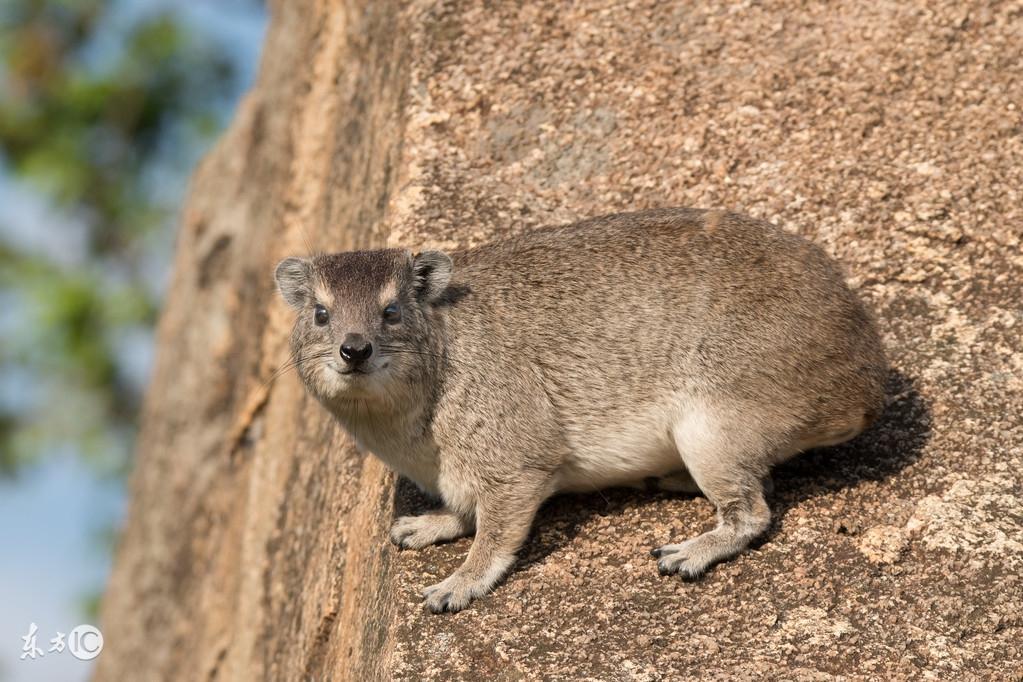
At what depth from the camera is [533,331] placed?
653cm

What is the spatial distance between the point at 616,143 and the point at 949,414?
9.62 feet

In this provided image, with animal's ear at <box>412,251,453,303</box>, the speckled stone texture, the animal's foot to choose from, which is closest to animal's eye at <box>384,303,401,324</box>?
animal's ear at <box>412,251,453,303</box>

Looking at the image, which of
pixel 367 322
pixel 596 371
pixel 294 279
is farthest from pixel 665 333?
pixel 294 279

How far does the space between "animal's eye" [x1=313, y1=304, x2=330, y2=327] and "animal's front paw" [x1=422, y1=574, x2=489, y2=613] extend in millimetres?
1417

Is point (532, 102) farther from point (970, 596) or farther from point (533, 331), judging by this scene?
point (970, 596)

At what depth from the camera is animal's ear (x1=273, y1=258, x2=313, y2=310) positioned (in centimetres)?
673

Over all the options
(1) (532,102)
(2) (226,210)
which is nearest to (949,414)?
(1) (532,102)

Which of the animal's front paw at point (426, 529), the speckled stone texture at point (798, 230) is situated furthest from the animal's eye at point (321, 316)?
the speckled stone texture at point (798, 230)

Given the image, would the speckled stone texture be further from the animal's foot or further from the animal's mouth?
the animal's mouth

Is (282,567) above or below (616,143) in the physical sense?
below

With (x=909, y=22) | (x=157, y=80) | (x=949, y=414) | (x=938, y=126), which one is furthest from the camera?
(x=157, y=80)

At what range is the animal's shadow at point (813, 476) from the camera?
6.45 metres

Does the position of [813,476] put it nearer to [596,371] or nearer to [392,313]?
[596,371]

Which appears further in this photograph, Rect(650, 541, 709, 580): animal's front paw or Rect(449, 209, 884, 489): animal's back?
Rect(449, 209, 884, 489): animal's back
